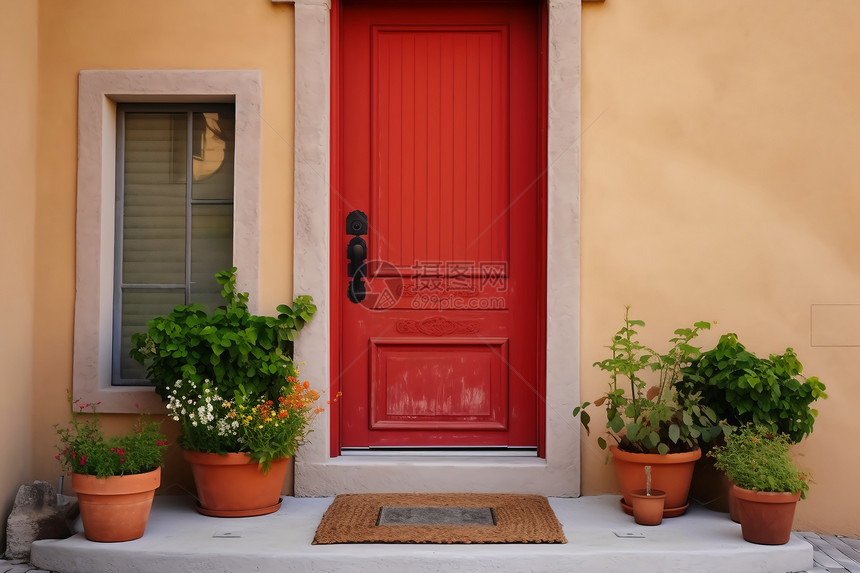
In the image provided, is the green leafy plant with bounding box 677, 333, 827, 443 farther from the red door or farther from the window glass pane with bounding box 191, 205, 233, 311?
the window glass pane with bounding box 191, 205, 233, 311

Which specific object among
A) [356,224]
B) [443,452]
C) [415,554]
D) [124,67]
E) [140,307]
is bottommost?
[415,554]

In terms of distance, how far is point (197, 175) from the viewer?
4367mm

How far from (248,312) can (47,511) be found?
1.34m

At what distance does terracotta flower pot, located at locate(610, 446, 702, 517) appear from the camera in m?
3.67

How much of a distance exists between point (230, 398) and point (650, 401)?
82.6 inches

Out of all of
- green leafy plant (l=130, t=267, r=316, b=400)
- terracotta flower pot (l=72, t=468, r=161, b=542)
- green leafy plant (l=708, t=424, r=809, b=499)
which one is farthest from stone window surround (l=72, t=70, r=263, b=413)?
green leafy plant (l=708, t=424, r=809, b=499)

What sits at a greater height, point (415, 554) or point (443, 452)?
point (443, 452)

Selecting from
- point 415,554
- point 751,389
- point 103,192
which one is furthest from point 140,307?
point 751,389

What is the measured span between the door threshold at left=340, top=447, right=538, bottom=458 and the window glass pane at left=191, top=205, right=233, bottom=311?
1.26 m

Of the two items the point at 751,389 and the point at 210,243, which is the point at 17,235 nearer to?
the point at 210,243

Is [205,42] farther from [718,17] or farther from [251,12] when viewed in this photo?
[718,17]

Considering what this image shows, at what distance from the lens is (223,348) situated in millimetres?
3771

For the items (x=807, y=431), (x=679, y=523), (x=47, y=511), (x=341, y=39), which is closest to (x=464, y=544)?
(x=679, y=523)

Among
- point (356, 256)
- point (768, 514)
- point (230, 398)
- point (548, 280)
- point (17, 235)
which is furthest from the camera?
point (356, 256)
